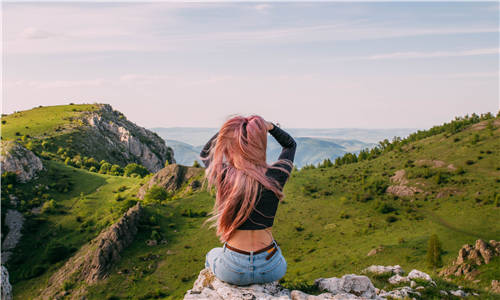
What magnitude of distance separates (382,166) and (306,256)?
4531cm

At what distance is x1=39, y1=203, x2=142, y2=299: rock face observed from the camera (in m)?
45.6

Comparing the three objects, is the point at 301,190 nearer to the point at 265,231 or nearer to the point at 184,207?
the point at 184,207

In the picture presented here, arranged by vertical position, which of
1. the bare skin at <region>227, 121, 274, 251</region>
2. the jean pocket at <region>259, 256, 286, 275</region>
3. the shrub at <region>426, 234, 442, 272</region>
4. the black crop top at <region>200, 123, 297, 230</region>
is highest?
the black crop top at <region>200, 123, 297, 230</region>

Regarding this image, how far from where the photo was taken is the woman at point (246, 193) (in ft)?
26.7

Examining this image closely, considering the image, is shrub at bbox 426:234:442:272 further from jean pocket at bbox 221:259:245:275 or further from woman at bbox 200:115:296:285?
jean pocket at bbox 221:259:245:275

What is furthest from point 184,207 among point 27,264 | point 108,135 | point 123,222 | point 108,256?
point 108,135

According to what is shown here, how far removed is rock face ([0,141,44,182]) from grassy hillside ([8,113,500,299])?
26.7 feet

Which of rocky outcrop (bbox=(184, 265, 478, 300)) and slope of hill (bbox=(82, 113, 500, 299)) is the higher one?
rocky outcrop (bbox=(184, 265, 478, 300))

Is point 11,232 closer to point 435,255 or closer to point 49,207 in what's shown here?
point 49,207

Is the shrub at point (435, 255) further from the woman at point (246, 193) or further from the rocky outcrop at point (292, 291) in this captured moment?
the woman at point (246, 193)

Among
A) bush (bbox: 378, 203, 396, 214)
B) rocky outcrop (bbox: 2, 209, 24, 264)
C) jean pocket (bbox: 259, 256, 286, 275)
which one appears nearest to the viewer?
jean pocket (bbox: 259, 256, 286, 275)

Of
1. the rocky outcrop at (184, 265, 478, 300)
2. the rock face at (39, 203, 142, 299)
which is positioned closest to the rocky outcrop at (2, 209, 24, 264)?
the rock face at (39, 203, 142, 299)

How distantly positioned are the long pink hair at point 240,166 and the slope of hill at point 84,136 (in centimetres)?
10457

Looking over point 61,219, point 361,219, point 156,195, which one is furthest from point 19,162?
point 361,219
